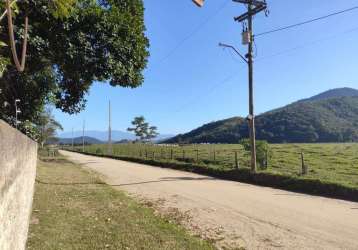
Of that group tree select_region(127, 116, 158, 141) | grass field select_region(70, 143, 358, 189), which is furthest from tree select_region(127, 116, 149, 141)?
grass field select_region(70, 143, 358, 189)

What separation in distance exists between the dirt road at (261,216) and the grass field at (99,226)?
0.70 m

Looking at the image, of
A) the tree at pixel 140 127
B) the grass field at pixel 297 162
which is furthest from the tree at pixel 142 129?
the grass field at pixel 297 162

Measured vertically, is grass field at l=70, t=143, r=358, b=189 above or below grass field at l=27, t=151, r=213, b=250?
above

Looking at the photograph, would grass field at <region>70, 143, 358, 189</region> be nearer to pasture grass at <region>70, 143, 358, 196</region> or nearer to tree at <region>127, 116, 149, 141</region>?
pasture grass at <region>70, 143, 358, 196</region>

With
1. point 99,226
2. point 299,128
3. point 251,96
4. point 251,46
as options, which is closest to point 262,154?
point 251,96

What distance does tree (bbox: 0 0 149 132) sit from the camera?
11562mm

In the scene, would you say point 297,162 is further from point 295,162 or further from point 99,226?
point 99,226

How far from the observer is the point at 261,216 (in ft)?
33.5

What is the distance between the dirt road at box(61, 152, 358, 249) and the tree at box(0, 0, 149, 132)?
13.5ft

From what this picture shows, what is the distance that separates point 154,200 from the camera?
13.2m

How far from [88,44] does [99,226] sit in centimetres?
558

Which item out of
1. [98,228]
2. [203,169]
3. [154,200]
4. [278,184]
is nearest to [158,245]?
[98,228]

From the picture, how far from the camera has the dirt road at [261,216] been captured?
7.86m

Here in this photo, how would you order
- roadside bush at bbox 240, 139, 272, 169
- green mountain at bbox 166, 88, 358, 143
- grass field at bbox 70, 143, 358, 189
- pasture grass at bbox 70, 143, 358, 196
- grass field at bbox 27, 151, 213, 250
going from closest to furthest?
grass field at bbox 27, 151, 213, 250 < pasture grass at bbox 70, 143, 358, 196 < grass field at bbox 70, 143, 358, 189 < roadside bush at bbox 240, 139, 272, 169 < green mountain at bbox 166, 88, 358, 143
